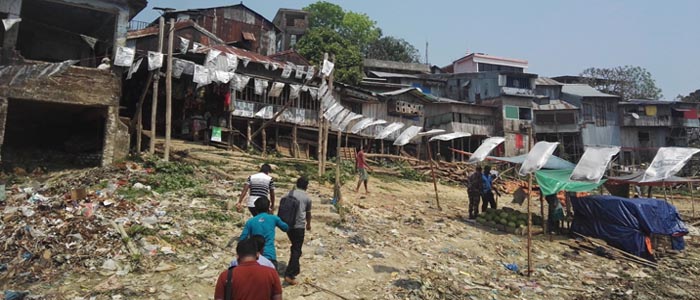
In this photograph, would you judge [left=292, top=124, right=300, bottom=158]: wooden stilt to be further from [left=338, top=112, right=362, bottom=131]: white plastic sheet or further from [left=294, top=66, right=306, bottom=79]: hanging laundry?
[left=338, top=112, right=362, bottom=131]: white plastic sheet

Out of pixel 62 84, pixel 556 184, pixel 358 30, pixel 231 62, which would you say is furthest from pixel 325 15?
pixel 556 184

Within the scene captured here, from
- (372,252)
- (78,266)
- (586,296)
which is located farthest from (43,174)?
(586,296)

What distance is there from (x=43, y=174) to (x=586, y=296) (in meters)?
13.0

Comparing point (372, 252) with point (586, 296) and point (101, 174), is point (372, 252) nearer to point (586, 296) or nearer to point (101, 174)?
point (586, 296)

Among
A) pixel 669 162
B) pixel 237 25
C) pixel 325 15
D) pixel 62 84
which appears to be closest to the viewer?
pixel 669 162

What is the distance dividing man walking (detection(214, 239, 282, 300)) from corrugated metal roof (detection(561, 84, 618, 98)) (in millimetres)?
36732

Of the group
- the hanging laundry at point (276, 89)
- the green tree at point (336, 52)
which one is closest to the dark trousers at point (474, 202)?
the hanging laundry at point (276, 89)

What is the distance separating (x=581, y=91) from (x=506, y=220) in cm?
2998

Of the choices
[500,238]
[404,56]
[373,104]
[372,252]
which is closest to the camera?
[372,252]

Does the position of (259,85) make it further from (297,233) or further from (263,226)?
(263,226)

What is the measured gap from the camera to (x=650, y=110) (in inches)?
1328

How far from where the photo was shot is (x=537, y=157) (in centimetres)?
816

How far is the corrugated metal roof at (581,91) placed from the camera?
34.0 meters

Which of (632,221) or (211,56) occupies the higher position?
(211,56)
